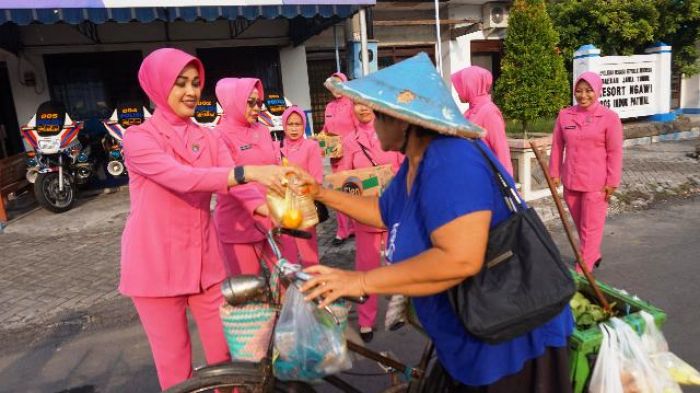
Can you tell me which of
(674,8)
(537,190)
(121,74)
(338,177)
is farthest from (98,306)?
(674,8)

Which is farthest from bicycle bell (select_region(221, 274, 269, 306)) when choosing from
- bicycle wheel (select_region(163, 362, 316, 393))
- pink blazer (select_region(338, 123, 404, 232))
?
pink blazer (select_region(338, 123, 404, 232))

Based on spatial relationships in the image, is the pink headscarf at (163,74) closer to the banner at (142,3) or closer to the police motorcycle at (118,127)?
the banner at (142,3)

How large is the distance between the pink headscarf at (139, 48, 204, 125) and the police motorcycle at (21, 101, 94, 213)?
6852 millimetres

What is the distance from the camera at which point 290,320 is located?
1753mm

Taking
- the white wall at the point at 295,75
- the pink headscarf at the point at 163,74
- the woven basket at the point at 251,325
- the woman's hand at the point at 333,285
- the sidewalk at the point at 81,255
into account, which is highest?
the white wall at the point at 295,75

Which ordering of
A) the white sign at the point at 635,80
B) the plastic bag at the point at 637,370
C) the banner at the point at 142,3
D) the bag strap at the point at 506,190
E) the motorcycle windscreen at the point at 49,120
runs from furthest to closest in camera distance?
the white sign at the point at 635,80, the motorcycle windscreen at the point at 49,120, the banner at the point at 142,3, the plastic bag at the point at 637,370, the bag strap at the point at 506,190

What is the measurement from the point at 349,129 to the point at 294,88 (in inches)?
210

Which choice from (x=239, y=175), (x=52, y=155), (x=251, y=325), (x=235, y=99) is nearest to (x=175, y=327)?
(x=251, y=325)

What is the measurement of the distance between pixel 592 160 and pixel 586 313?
275 centimetres

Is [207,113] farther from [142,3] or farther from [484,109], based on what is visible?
[484,109]

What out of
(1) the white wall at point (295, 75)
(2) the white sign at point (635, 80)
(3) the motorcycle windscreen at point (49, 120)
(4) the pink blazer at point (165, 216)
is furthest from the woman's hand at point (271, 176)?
(2) the white sign at point (635, 80)

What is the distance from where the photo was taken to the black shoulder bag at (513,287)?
4.90 feet

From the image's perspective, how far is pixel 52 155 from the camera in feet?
27.1

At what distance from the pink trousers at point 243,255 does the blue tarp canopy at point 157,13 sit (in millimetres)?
5256
